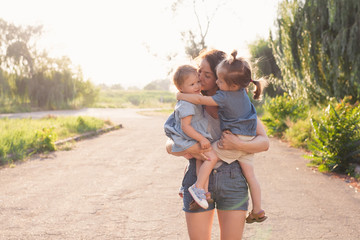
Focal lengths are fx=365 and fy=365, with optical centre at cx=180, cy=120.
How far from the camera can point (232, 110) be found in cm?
222

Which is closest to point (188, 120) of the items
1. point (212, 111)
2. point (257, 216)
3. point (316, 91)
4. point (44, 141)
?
point (212, 111)

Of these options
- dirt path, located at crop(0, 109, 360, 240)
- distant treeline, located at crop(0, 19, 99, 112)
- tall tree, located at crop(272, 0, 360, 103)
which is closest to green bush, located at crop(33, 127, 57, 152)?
dirt path, located at crop(0, 109, 360, 240)

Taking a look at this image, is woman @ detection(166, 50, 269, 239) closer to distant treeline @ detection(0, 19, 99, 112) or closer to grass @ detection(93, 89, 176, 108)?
distant treeline @ detection(0, 19, 99, 112)

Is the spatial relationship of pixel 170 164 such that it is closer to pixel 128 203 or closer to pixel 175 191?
pixel 175 191

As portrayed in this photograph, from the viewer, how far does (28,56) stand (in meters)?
35.7

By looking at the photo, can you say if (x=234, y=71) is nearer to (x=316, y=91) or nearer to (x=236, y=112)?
(x=236, y=112)

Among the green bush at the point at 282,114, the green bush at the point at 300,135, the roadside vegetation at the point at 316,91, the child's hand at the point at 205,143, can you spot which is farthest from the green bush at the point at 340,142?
the green bush at the point at 282,114

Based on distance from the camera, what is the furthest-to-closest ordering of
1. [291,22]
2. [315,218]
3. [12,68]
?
[12,68], [291,22], [315,218]

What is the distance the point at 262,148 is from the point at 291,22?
11249 mm

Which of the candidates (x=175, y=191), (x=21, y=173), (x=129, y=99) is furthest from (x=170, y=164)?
(x=129, y=99)

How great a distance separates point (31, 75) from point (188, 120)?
35639 millimetres

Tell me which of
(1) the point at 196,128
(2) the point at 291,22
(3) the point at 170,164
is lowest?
(3) the point at 170,164

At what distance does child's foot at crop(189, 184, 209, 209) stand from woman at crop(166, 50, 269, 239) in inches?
4.1

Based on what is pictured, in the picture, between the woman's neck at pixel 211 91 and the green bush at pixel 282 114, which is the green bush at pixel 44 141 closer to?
the green bush at pixel 282 114
